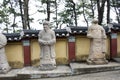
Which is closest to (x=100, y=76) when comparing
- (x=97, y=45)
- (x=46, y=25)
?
Result: (x=97, y=45)

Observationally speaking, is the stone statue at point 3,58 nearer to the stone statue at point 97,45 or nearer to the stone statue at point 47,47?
the stone statue at point 47,47

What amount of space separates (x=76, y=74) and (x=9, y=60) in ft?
12.0

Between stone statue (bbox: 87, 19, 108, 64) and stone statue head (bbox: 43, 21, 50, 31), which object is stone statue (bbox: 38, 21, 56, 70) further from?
stone statue (bbox: 87, 19, 108, 64)

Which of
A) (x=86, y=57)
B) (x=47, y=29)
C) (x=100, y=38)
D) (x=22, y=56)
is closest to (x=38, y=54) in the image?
(x=22, y=56)

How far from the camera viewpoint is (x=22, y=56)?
11.3 m

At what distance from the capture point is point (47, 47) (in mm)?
10328

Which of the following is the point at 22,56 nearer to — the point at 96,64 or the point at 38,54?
the point at 38,54

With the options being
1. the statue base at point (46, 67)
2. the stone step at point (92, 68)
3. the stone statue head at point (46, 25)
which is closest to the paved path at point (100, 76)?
the stone step at point (92, 68)

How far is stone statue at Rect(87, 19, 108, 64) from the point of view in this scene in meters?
10.5

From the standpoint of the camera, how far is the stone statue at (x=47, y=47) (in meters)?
10.2

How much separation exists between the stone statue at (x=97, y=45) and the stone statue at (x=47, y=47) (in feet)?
5.87

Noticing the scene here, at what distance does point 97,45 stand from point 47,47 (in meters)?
2.40

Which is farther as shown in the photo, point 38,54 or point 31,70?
point 38,54

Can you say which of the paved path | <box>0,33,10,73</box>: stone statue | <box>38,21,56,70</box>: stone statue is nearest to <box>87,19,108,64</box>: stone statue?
the paved path
